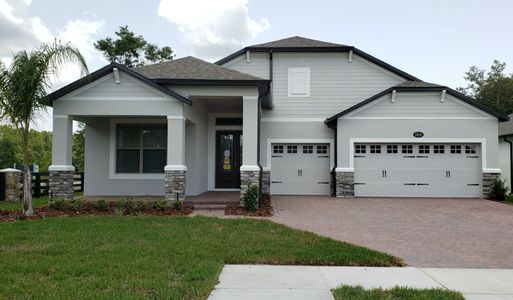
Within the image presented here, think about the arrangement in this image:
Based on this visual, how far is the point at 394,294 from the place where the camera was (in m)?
4.57

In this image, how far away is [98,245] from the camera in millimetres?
6750

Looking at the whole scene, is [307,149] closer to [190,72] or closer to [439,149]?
[439,149]

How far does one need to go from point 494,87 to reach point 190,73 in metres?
32.7

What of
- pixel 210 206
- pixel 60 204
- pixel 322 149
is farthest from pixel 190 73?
pixel 322 149

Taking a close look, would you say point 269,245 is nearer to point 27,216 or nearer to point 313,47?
point 27,216

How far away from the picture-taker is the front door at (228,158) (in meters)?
16.2

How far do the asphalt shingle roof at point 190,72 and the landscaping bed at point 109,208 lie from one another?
380 cm

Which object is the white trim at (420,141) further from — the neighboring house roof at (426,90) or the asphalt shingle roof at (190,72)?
the asphalt shingle roof at (190,72)

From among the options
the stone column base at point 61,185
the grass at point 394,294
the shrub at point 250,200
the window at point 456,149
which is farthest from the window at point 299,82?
the grass at point 394,294

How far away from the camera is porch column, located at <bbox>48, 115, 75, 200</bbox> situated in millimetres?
11656

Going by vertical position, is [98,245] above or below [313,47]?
below

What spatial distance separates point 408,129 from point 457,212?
4728 mm

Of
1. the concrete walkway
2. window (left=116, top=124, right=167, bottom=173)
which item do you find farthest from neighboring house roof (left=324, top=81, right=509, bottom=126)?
the concrete walkway

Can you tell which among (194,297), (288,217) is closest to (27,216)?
(288,217)
